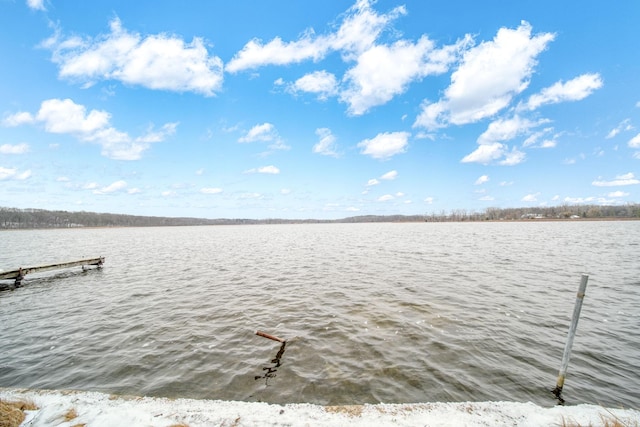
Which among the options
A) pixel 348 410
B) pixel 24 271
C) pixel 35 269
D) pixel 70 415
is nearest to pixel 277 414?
pixel 348 410

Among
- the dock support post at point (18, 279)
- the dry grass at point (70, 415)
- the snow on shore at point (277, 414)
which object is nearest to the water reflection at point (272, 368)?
the snow on shore at point (277, 414)

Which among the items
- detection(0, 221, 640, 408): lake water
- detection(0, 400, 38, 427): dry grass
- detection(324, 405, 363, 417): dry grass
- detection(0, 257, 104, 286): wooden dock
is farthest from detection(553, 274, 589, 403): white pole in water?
detection(0, 257, 104, 286): wooden dock

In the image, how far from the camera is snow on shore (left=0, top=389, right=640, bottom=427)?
17.1 feet

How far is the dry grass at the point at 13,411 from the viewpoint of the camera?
483 centimetres

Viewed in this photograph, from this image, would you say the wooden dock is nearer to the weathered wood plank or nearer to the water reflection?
the weathered wood plank

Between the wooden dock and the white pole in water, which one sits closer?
the white pole in water

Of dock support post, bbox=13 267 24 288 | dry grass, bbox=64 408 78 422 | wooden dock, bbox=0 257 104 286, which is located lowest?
dock support post, bbox=13 267 24 288

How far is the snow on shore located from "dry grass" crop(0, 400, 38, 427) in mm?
142

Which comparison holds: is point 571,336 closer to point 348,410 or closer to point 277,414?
point 348,410

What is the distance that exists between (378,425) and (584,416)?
4.54m

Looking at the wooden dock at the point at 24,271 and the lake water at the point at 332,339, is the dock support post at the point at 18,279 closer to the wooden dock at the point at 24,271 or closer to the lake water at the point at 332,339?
the wooden dock at the point at 24,271

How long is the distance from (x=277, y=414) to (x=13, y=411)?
5.13 m

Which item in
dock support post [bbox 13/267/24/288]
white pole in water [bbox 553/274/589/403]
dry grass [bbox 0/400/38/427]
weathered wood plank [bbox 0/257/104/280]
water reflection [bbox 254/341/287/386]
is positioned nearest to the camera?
dry grass [bbox 0/400/38/427]

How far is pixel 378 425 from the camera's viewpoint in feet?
16.8
